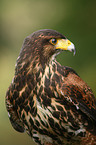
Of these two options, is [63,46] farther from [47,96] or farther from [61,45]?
[47,96]

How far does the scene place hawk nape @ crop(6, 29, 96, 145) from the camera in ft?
12.8

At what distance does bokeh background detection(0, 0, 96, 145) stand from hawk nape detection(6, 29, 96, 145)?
4.92 m

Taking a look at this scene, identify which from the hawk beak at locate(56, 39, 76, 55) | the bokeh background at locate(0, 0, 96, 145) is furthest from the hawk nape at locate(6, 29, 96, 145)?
the bokeh background at locate(0, 0, 96, 145)

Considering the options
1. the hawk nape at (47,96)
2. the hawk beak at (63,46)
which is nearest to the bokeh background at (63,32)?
the hawk nape at (47,96)

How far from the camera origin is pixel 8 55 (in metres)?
14.0

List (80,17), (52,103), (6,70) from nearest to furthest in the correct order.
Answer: (52,103) → (80,17) → (6,70)

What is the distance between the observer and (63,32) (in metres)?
10.1

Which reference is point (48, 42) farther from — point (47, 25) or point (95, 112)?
point (47, 25)

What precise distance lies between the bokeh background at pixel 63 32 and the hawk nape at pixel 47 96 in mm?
4922

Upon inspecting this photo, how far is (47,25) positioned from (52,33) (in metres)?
7.34

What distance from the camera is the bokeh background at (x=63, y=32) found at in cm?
961

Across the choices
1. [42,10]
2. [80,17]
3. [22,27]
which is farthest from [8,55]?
[80,17]

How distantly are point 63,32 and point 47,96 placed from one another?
21.2 feet

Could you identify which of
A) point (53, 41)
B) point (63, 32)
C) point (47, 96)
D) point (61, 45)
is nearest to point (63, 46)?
point (61, 45)
